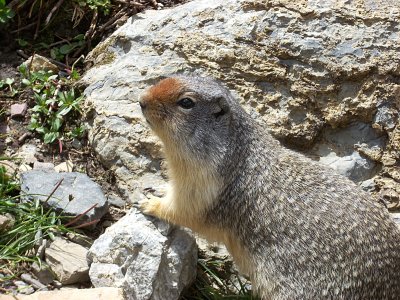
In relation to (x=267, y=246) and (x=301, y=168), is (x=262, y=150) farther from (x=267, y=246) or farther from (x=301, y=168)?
(x=267, y=246)

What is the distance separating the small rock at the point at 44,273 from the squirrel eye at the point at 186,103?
5.17ft

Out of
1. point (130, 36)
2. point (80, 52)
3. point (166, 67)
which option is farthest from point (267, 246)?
point (80, 52)

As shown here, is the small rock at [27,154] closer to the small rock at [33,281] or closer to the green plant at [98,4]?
the small rock at [33,281]

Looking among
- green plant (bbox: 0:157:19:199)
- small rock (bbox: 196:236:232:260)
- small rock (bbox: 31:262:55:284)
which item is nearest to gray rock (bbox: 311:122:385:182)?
small rock (bbox: 196:236:232:260)

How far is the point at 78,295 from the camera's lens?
4754mm

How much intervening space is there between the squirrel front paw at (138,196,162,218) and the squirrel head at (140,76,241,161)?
18.2 inches

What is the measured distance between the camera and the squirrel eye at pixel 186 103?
16.1 ft

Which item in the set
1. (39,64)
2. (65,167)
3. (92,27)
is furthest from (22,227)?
(92,27)

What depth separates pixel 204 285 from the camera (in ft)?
17.8

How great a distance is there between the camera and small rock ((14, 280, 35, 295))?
196 inches

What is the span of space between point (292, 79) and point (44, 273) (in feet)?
8.69

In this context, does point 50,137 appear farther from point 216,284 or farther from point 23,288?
point 216,284

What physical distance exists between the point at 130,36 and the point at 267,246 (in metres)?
2.69

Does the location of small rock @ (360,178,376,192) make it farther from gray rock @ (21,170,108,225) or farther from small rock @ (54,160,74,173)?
small rock @ (54,160,74,173)
